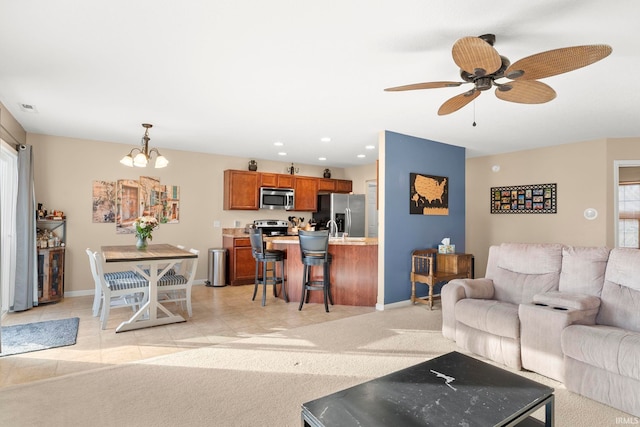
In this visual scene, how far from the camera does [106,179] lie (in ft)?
17.8

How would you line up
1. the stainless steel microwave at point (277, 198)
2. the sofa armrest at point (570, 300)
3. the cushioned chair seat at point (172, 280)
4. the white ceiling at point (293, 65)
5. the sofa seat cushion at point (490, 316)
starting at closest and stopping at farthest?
the white ceiling at point (293, 65) < the sofa armrest at point (570, 300) < the sofa seat cushion at point (490, 316) < the cushioned chair seat at point (172, 280) < the stainless steel microwave at point (277, 198)

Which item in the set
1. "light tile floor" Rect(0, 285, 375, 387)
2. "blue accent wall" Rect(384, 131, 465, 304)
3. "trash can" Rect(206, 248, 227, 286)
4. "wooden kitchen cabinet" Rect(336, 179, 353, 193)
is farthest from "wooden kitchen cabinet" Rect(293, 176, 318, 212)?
"blue accent wall" Rect(384, 131, 465, 304)

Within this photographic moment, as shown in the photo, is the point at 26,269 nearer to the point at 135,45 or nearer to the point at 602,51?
the point at 135,45

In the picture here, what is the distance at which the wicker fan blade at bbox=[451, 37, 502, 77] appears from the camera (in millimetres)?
1764

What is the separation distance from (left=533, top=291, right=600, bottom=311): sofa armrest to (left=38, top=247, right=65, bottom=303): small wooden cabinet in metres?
5.79

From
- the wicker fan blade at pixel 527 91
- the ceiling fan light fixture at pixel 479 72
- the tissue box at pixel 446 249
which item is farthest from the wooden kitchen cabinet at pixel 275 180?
the ceiling fan light fixture at pixel 479 72

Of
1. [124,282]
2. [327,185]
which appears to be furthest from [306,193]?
[124,282]

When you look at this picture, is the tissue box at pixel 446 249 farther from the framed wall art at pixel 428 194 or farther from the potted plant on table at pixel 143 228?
the potted plant on table at pixel 143 228

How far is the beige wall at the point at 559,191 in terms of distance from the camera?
488 cm

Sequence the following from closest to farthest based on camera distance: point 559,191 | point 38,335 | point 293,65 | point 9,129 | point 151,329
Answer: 1. point 293,65
2. point 38,335
3. point 151,329
4. point 9,129
5. point 559,191

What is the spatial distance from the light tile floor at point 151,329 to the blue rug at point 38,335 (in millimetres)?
97

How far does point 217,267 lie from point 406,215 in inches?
131

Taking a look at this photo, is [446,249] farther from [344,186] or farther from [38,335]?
[38,335]

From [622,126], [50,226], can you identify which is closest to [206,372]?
[50,226]
